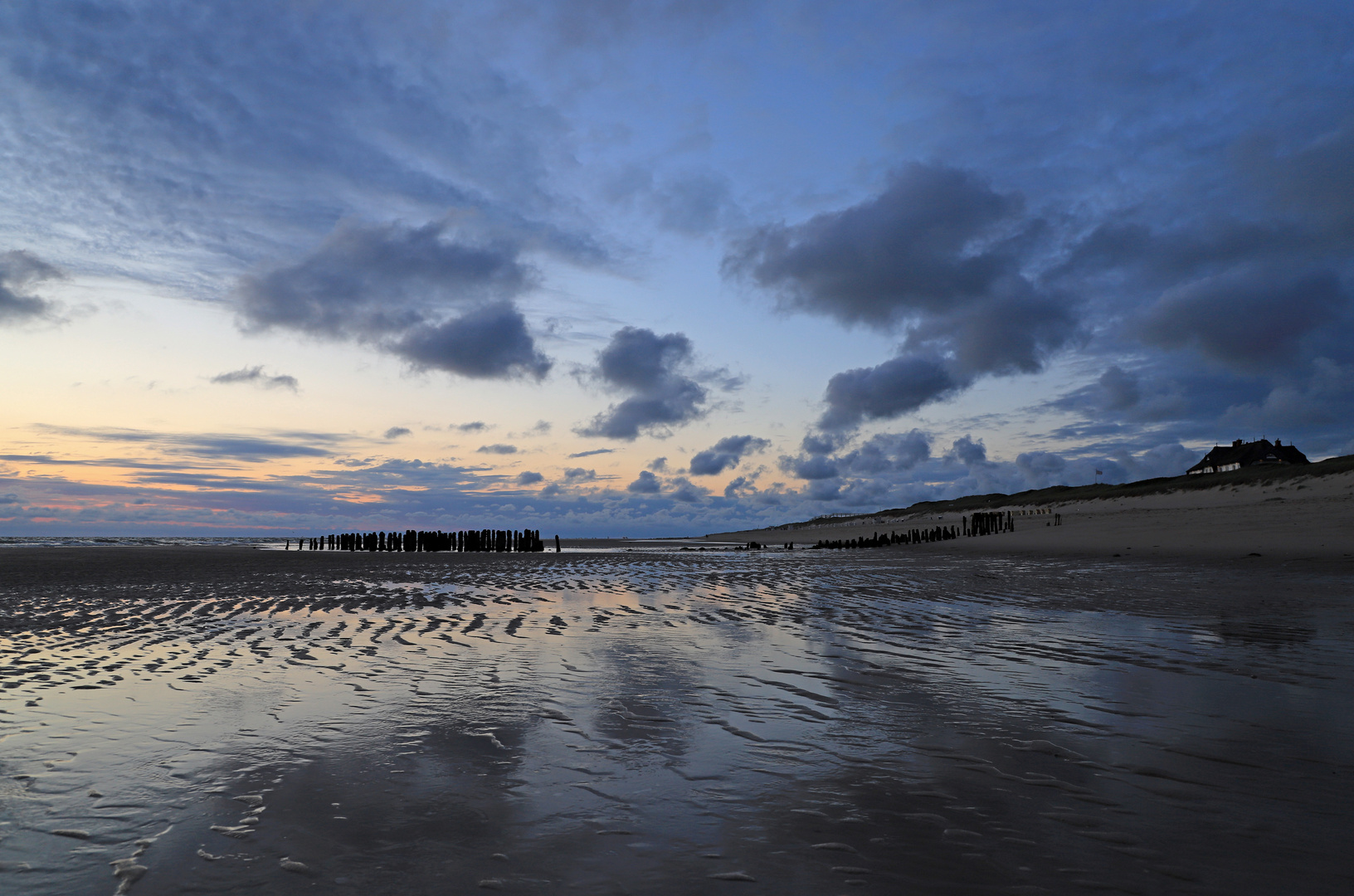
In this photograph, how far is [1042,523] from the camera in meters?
48.0

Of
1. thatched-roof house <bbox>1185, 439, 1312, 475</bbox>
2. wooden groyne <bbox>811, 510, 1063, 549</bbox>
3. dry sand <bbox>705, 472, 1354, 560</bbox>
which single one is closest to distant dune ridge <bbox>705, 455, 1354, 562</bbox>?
dry sand <bbox>705, 472, 1354, 560</bbox>

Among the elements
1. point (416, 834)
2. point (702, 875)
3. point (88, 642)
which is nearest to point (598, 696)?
point (416, 834)

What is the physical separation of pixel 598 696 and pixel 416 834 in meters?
3.02

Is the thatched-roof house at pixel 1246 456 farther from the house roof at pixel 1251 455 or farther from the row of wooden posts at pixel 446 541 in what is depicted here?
the row of wooden posts at pixel 446 541

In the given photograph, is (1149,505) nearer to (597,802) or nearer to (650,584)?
(650,584)

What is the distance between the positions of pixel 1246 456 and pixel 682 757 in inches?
4228

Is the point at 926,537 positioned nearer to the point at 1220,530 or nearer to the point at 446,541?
the point at 1220,530

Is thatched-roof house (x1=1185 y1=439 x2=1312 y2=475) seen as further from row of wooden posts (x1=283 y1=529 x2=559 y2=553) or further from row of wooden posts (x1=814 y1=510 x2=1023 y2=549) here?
row of wooden posts (x1=283 y1=529 x2=559 y2=553)

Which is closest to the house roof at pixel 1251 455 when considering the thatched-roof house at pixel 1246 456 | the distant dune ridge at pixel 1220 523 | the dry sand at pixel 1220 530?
the thatched-roof house at pixel 1246 456

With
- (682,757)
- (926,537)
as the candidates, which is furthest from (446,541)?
(682,757)

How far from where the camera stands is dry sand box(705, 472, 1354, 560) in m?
22.5

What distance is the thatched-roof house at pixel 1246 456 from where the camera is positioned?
3300 inches

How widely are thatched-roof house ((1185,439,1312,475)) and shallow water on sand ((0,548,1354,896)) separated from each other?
310 ft

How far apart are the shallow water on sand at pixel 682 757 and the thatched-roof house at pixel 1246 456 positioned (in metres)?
94.5
